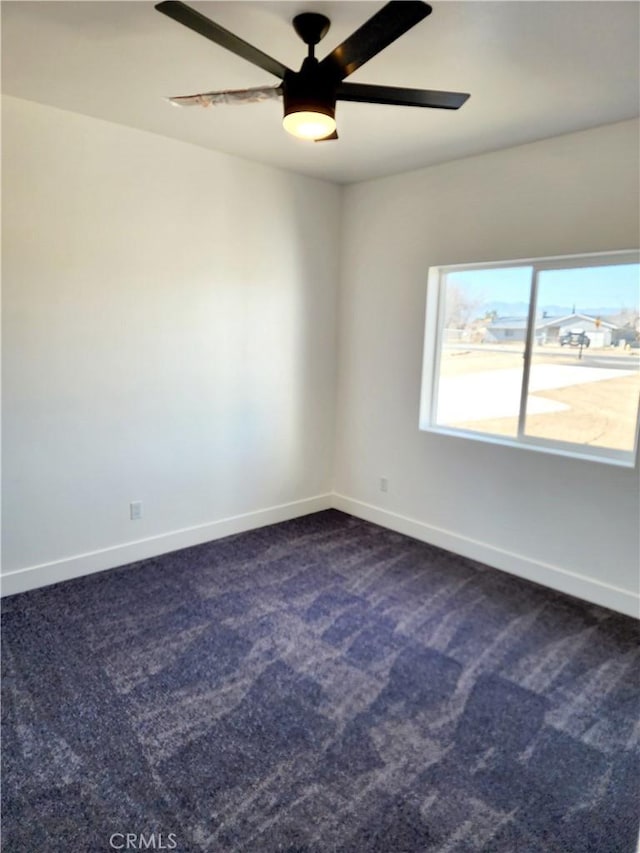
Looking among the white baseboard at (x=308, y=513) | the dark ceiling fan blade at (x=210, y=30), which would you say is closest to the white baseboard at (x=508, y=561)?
the white baseboard at (x=308, y=513)

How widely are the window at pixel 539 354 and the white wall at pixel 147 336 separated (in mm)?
1079

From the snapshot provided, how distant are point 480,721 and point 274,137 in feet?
10.5

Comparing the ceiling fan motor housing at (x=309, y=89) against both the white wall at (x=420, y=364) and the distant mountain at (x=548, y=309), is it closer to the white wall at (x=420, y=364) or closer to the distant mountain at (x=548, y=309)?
the white wall at (x=420, y=364)

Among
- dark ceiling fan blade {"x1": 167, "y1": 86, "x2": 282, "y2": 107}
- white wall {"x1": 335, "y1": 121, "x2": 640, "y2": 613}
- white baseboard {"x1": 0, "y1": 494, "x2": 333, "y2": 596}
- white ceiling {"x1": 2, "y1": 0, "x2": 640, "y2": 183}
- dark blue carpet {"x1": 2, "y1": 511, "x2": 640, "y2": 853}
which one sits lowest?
dark blue carpet {"x1": 2, "y1": 511, "x2": 640, "y2": 853}

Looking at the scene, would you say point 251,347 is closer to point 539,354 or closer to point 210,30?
point 539,354

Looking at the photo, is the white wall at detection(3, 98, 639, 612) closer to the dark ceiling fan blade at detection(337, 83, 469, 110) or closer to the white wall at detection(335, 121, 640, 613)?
the white wall at detection(335, 121, 640, 613)

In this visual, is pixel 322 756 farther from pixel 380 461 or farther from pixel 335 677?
pixel 380 461

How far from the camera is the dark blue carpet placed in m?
1.66

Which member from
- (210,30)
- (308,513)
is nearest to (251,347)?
(308,513)

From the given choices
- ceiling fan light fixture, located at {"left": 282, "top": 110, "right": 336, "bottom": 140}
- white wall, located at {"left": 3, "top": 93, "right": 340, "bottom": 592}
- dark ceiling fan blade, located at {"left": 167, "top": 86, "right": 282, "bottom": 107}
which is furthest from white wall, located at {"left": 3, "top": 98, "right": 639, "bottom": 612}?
ceiling fan light fixture, located at {"left": 282, "top": 110, "right": 336, "bottom": 140}

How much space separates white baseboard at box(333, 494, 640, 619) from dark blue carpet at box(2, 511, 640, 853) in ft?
0.32

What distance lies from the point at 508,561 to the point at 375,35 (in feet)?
9.81

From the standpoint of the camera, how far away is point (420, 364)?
12.6ft

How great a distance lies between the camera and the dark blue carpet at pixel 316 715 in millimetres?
1655
